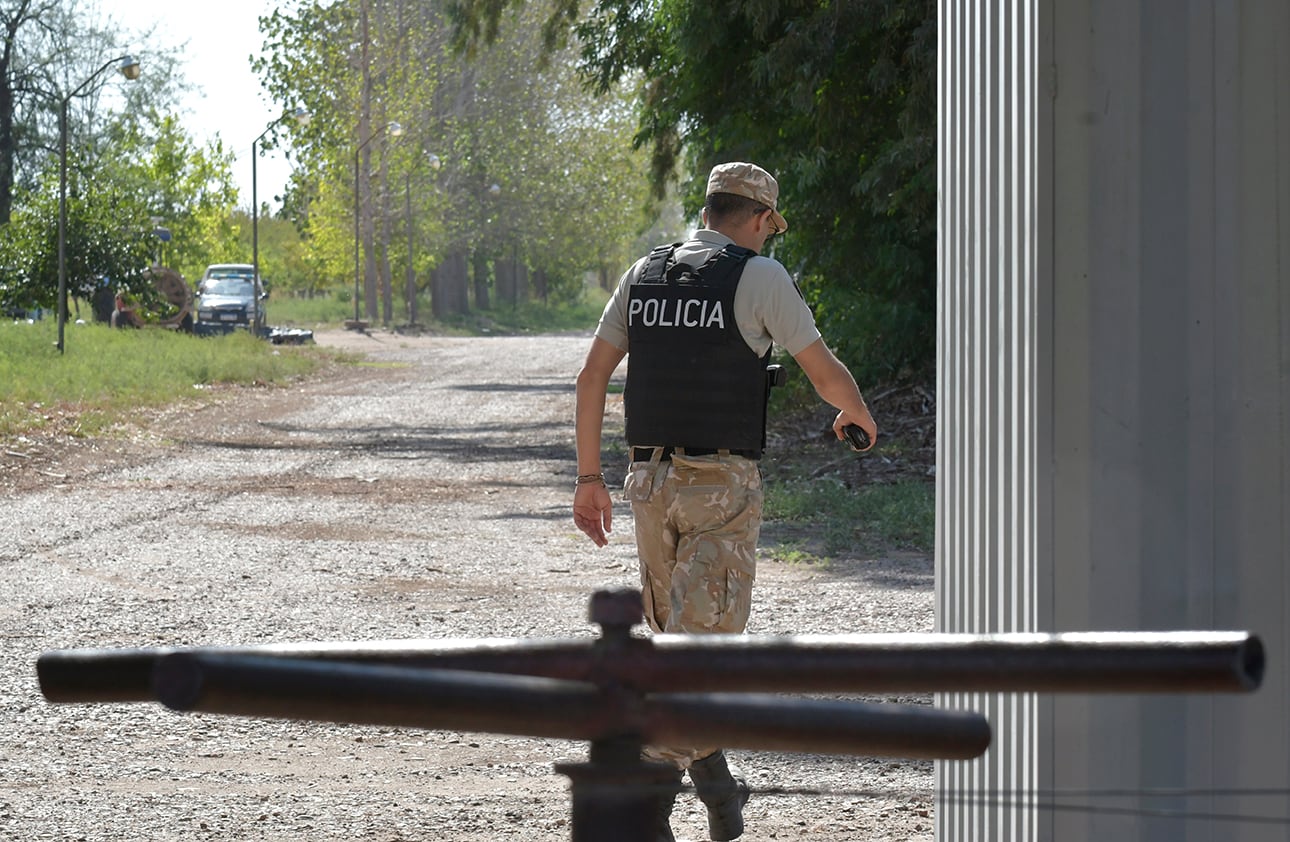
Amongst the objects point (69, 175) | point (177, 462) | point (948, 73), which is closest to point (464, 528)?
point (177, 462)

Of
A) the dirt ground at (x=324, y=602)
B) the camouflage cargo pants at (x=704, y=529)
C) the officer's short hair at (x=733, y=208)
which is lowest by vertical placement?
the dirt ground at (x=324, y=602)

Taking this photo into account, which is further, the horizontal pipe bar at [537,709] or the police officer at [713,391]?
the police officer at [713,391]

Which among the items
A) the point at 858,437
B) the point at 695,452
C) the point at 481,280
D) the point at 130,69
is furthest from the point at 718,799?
the point at 481,280

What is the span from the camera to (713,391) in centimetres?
460

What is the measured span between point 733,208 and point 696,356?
44cm

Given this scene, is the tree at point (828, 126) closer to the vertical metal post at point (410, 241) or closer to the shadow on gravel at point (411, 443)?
the shadow on gravel at point (411, 443)

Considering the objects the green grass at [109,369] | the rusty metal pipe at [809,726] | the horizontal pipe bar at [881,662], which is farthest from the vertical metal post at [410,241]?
the rusty metal pipe at [809,726]

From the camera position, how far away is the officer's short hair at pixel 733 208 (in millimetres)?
4645

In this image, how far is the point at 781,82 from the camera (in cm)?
1458

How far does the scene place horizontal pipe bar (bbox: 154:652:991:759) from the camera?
4.11 feet

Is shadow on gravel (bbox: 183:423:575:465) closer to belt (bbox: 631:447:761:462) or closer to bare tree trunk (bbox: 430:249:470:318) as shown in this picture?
belt (bbox: 631:447:761:462)

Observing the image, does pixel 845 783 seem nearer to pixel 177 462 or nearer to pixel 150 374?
pixel 177 462

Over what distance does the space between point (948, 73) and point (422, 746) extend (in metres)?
3.17

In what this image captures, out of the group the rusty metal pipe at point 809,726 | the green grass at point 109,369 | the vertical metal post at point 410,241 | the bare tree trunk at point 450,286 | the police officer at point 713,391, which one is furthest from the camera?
the bare tree trunk at point 450,286
